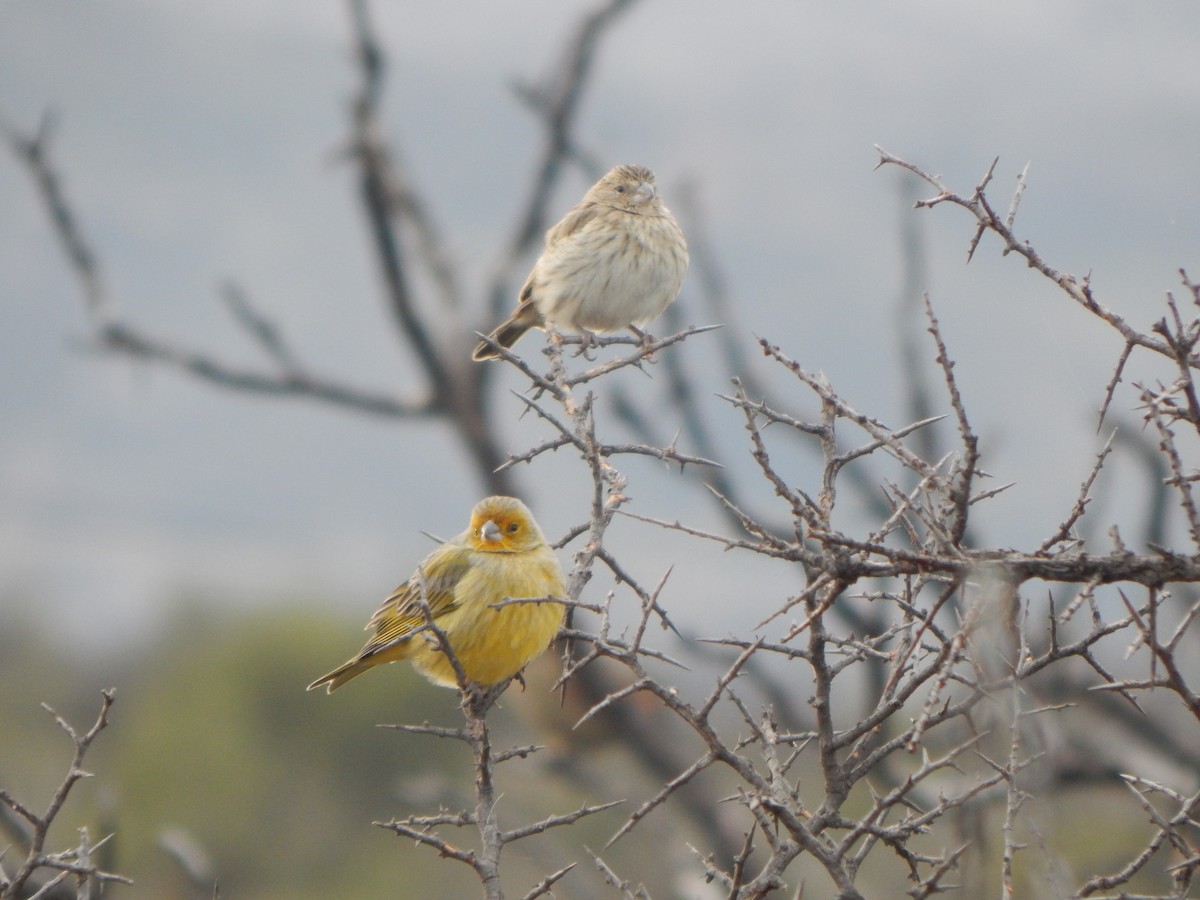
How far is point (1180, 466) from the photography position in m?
2.31

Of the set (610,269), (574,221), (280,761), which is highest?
(280,761)

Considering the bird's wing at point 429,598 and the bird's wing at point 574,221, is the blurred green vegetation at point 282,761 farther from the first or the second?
the bird's wing at point 429,598

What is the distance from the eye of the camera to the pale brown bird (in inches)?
320

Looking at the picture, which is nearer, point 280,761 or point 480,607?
point 480,607

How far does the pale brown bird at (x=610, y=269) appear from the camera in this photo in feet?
26.7

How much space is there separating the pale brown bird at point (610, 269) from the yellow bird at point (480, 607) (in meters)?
2.24

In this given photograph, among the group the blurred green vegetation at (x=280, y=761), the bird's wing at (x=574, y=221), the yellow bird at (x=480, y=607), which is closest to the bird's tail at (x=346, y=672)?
the yellow bird at (x=480, y=607)

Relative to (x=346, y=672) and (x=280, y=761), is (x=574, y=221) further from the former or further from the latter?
(x=280, y=761)

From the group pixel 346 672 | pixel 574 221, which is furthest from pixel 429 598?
pixel 574 221

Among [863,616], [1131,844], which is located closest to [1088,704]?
[863,616]

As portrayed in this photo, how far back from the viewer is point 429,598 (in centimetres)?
545

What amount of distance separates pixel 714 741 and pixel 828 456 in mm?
726

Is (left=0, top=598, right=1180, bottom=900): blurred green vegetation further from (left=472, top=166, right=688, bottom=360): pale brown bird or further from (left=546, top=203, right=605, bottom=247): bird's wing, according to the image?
(left=472, top=166, right=688, bottom=360): pale brown bird

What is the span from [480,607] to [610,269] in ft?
10.6
